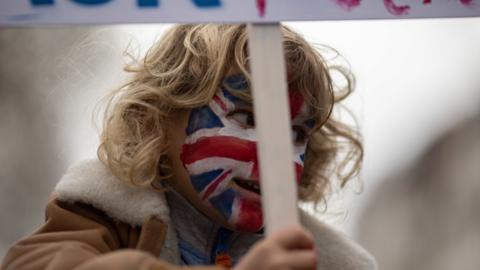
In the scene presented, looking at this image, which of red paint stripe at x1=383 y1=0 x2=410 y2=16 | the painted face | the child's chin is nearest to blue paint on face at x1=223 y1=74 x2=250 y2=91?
the painted face

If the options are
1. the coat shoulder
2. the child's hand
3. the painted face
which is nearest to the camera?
the child's hand

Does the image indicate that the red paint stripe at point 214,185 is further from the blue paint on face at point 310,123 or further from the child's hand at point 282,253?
the child's hand at point 282,253

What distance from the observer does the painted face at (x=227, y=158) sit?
2008 millimetres

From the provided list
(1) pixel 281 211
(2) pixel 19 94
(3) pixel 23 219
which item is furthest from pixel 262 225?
(2) pixel 19 94

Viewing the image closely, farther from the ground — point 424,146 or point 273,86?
point 273,86

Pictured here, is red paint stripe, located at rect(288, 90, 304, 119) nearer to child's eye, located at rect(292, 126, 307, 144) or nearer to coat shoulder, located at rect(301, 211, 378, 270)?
child's eye, located at rect(292, 126, 307, 144)

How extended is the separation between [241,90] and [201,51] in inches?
5.8

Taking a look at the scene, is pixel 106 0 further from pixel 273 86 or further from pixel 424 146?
pixel 424 146

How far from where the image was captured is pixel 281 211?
1498 mm

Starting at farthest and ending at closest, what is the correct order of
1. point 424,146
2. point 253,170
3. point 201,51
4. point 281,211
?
point 424,146 → point 201,51 → point 253,170 → point 281,211

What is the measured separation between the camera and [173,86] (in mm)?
2129

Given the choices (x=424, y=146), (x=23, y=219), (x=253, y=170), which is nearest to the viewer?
(x=253, y=170)

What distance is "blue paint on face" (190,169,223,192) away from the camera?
2.01 metres

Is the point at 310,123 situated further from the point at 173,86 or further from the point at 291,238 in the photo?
the point at 291,238
